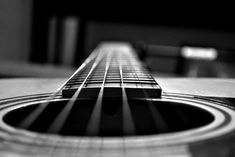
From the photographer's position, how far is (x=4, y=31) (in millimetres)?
3375

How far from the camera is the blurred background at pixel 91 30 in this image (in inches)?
140

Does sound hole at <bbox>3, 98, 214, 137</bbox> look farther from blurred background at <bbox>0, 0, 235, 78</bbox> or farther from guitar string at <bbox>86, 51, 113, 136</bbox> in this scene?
blurred background at <bbox>0, 0, 235, 78</bbox>

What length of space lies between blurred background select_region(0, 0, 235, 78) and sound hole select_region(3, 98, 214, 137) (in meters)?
2.81

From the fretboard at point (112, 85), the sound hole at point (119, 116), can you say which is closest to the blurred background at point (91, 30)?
the fretboard at point (112, 85)

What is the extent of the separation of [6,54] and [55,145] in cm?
334

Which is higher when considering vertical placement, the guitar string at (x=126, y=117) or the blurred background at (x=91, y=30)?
the blurred background at (x=91, y=30)

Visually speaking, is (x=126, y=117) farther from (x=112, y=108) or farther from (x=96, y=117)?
(x=112, y=108)

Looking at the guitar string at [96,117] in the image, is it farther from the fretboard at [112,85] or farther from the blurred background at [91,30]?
the blurred background at [91,30]

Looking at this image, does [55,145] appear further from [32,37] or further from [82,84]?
[32,37]

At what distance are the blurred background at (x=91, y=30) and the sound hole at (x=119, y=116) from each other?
2.81 metres

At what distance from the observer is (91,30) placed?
150 inches

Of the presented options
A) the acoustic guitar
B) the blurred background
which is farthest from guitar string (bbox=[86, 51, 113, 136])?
the blurred background

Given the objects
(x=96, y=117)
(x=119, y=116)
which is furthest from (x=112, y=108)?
(x=96, y=117)

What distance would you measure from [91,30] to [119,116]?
3.22 meters
